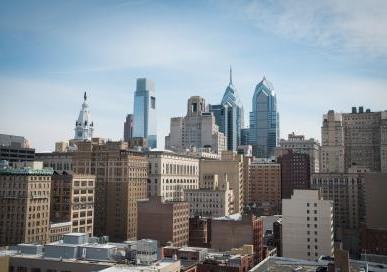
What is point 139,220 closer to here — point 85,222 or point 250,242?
point 85,222

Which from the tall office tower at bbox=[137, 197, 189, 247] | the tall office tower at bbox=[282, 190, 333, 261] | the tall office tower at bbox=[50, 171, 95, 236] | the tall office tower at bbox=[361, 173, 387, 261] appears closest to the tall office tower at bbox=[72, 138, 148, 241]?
the tall office tower at bbox=[137, 197, 189, 247]

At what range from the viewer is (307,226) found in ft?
474

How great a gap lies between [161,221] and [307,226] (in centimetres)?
5041

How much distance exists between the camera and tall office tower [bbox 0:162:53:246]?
456 feet

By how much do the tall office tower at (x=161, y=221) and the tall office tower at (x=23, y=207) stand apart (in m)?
34.0

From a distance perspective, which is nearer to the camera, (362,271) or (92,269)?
(362,271)

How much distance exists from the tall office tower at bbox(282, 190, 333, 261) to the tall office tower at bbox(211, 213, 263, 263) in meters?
10.7

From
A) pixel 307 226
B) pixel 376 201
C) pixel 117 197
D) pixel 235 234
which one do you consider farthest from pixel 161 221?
pixel 376 201

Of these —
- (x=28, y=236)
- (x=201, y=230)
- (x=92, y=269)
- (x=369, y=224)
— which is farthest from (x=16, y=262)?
(x=369, y=224)

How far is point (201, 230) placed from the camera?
174250 mm

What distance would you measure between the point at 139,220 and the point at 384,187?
341ft

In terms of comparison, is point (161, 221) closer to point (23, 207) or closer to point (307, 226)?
point (23, 207)

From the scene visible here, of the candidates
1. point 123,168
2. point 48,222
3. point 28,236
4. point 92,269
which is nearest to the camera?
point 92,269

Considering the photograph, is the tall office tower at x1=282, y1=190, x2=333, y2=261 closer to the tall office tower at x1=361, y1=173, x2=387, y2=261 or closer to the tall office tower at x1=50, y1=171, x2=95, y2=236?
the tall office tower at x1=361, y1=173, x2=387, y2=261
